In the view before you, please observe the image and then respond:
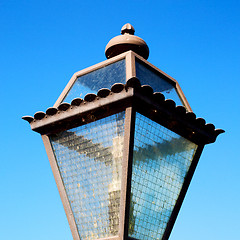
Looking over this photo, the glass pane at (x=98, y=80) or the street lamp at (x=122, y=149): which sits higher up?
the glass pane at (x=98, y=80)

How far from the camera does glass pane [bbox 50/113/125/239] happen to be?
6633 mm

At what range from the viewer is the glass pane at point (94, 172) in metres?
6.63

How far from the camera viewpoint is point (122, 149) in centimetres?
655

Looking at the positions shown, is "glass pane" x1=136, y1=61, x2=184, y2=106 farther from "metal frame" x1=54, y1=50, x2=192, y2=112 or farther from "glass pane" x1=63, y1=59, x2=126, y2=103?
"glass pane" x1=63, y1=59, x2=126, y2=103

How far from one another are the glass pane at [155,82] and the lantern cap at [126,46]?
26.2 inches

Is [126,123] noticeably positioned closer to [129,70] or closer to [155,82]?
[129,70]

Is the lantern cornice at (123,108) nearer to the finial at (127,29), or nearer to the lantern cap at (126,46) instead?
the lantern cap at (126,46)

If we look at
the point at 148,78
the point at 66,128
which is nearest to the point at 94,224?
the point at 66,128

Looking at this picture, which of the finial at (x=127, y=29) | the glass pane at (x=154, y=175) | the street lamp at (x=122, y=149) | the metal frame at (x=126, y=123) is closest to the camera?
the metal frame at (x=126, y=123)

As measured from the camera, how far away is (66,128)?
7.20m

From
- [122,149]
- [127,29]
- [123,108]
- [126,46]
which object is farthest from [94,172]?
[127,29]

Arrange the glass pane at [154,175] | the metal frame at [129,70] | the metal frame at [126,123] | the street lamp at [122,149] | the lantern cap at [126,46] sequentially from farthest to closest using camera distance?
1. the lantern cap at [126,46]
2. the metal frame at [129,70]
3. the glass pane at [154,175]
4. the street lamp at [122,149]
5. the metal frame at [126,123]

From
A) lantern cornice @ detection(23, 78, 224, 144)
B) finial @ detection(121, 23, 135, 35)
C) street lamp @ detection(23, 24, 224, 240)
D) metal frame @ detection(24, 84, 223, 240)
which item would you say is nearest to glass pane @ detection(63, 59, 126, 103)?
street lamp @ detection(23, 24, 224, 240)

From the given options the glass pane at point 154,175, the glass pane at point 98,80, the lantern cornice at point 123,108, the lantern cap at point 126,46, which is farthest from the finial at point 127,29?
the glass pane at point 154,175
